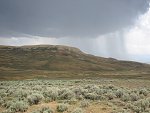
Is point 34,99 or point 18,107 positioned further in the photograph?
point 34,99

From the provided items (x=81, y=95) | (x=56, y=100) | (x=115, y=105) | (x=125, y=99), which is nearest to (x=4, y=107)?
(x=56, y=100)

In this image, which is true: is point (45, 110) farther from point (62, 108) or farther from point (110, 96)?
point (110, 96)

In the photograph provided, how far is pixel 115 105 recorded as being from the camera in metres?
25.0

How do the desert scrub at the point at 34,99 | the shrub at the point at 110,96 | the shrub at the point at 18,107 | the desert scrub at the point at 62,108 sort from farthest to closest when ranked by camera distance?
the shrub at the point at 110,96
the desert scrub at the point at 34,99
the shrub at the point at 18,107
the desert scrub at the point at 62,108

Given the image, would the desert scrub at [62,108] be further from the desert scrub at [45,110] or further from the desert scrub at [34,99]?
the desert scrub at [34,99]

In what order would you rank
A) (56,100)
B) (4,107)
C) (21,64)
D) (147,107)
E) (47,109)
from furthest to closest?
(21,64), (56,100), (4,107), (147,107), (47,109)

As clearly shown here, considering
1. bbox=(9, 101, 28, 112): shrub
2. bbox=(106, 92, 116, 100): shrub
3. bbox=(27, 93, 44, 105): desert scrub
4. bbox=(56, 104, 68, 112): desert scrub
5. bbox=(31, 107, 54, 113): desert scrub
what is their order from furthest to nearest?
bbox=(106, 92, 116, 100): shrub < bbox=(27, 93, 44, 105): desert scrub < bbox=(9, 101, 28, 112): shrub < bbox=(56, 104, 68, 112): desert scrub < bbox=(31, 107, 54, 113): desert scrub

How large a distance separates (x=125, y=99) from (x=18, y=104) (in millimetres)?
10786

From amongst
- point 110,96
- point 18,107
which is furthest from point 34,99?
point 110,96

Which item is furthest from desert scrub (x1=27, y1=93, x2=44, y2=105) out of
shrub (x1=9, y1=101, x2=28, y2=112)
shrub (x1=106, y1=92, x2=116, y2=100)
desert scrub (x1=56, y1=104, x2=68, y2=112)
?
shrub (x1=106, y1=92, x2=116, y2=100)

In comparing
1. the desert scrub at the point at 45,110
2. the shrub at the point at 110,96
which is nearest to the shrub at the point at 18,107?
the desert scrub at the point at 45,110

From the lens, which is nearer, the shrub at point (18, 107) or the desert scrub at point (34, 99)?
the shrub at point (18, 107)

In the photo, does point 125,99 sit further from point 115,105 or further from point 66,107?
point 66,107

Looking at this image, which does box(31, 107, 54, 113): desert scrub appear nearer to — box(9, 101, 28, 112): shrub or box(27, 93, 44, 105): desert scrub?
box(9, 101, 28, 112): shrub
